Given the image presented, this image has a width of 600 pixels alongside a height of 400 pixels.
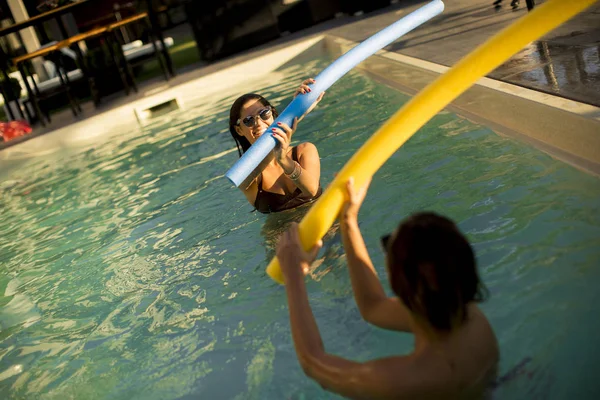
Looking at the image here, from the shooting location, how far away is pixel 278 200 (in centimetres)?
420

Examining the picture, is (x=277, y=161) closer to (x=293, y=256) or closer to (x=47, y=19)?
(x=293, y=256)

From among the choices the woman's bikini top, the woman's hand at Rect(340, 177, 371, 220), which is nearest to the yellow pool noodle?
the woman's hand at Rect(340, 177, 371, 220)

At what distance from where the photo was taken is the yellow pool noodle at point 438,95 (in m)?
2.29

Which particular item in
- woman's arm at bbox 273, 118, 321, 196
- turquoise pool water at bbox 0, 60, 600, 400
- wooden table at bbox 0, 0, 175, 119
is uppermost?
wooden table at bbox 0, 0, 175, 119

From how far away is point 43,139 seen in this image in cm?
1085

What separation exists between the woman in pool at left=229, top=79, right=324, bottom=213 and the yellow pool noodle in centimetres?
119

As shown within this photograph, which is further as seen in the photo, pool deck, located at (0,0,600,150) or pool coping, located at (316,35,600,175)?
pool deck, located at (0,0,600,150)

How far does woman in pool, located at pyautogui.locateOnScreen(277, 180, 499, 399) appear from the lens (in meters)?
1.72

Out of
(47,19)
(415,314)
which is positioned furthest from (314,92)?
(47,19)

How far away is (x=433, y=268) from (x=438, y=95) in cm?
85

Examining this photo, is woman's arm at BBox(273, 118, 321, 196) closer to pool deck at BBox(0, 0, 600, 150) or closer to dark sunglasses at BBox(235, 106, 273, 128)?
dark sunglasses at BBox(235, 106, 273, 128)

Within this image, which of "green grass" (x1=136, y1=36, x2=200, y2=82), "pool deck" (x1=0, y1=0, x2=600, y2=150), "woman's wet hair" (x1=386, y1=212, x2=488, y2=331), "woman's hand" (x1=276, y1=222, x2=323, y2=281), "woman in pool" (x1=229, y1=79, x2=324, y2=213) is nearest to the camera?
"woman's wet hair" (x1=386, y1=212, x2=488, y2=331)

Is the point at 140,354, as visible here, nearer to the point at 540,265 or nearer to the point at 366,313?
the point at 366,313

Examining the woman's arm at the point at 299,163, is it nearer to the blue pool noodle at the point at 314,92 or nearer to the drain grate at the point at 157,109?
the blue pool noodle at the point at 314,92
